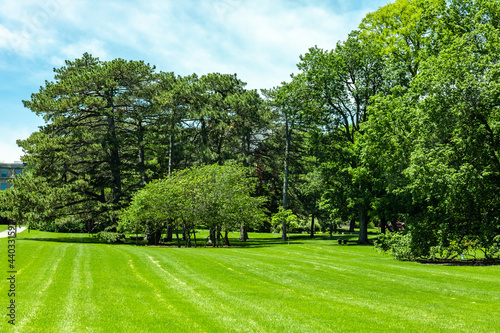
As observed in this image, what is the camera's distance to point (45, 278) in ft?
43.3

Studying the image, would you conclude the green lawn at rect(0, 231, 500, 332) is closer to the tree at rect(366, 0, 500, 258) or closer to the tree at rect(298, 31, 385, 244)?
the tree at rect(366, 0, 500, 258)

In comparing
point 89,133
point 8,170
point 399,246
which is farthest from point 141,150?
point 8,170

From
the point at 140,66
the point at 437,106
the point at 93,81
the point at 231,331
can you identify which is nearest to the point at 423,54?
the point at 437,106

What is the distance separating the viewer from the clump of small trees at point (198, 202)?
30.9m

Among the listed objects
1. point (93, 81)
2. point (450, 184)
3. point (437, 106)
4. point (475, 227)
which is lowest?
point (475, 227)

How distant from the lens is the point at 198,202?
1220 inches

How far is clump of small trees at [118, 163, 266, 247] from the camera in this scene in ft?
101

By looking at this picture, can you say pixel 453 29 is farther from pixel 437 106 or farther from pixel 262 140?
pixel 262 140

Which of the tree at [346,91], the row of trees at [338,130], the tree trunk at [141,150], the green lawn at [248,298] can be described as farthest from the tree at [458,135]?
the tree trunk at [141,150]

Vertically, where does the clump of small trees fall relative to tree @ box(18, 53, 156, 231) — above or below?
below

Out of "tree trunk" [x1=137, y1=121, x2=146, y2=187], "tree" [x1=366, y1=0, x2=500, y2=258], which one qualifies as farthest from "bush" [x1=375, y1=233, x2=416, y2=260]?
"tree trunk" [x1=137, y1=121, x2=146, y2=187]

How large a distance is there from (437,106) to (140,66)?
27.6 metres

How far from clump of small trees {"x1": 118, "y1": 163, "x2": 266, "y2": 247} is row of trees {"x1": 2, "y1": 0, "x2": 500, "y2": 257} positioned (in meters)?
6.95

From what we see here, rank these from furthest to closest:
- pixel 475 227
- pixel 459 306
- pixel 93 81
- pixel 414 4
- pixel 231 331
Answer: pixel 93 81
pixel 414 4
pixel 475 227
pixel 459 306
pixel 231 331
